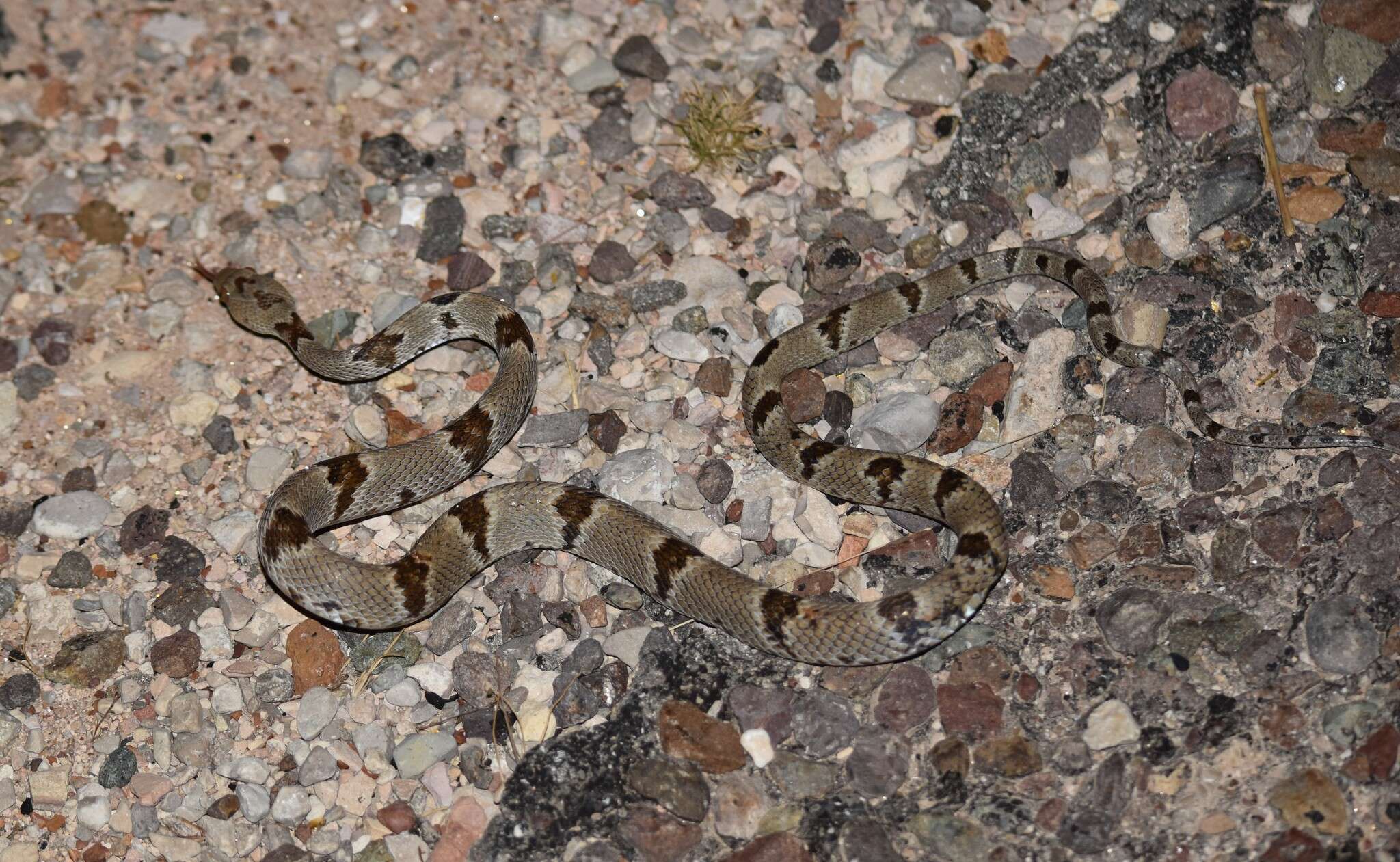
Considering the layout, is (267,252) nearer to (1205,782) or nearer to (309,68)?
(309,68)

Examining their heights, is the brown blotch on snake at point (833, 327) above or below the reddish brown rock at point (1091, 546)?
above

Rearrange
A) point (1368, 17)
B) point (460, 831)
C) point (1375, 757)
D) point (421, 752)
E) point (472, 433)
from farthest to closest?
point (1368, 17) < point (472, 433) < point (421, 752) < point (460, 831) < point (1375, 757)

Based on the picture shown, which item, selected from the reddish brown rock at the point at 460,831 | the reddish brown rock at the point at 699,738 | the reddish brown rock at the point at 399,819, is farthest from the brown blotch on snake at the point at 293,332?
the reddish brown rock at the point at 699,738

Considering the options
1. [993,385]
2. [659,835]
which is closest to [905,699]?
[659,835]

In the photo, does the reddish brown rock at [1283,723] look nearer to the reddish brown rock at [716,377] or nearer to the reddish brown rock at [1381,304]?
the reddish brown rock at [1381,304]

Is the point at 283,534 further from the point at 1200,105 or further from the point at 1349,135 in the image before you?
the point at 1349,135

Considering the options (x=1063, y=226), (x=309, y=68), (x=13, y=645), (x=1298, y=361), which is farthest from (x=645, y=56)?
(x=13, y=645)

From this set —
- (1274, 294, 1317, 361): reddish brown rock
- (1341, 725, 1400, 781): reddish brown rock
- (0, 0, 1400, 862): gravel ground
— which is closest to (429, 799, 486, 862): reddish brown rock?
(0, 0, 1400, 862): gravel ground
